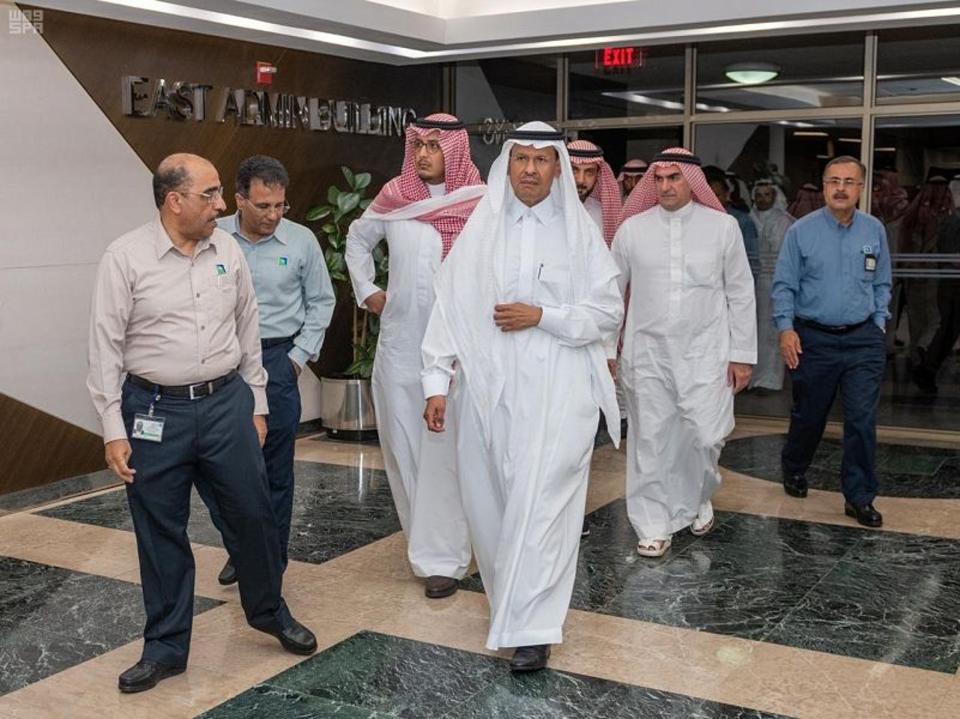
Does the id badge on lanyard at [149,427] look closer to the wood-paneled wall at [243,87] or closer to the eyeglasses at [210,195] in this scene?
the eyeglasses at [210,195]

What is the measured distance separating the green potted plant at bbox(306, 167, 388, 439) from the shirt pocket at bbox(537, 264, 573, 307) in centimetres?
404

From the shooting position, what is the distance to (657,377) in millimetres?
5508

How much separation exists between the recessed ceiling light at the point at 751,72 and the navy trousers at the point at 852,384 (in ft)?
10.6

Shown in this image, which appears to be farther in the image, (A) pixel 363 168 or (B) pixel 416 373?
(A) pixel 363 168

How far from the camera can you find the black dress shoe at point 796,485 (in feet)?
21.5

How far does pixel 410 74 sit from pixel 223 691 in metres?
6.47

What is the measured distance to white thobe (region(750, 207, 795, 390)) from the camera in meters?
9.01

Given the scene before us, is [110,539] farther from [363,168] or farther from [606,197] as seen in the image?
[363,168]

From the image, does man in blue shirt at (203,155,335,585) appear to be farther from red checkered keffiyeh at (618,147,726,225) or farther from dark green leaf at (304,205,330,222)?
dark green leaf at (304,205,330,222)

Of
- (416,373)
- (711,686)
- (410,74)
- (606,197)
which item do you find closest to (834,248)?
(606,197)

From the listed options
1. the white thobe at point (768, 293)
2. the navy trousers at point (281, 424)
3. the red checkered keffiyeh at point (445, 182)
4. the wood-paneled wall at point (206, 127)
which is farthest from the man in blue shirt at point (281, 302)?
the white thobe at point (768, 293)

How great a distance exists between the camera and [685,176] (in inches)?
215

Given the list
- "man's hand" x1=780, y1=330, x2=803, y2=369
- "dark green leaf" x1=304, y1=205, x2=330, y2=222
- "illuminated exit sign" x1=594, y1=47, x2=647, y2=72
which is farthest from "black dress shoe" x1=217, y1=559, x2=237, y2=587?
"illuminated exit sign" x1=594, y1=47, x2=647, y2=72

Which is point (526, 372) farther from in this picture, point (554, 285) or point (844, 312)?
point (844, 312)
